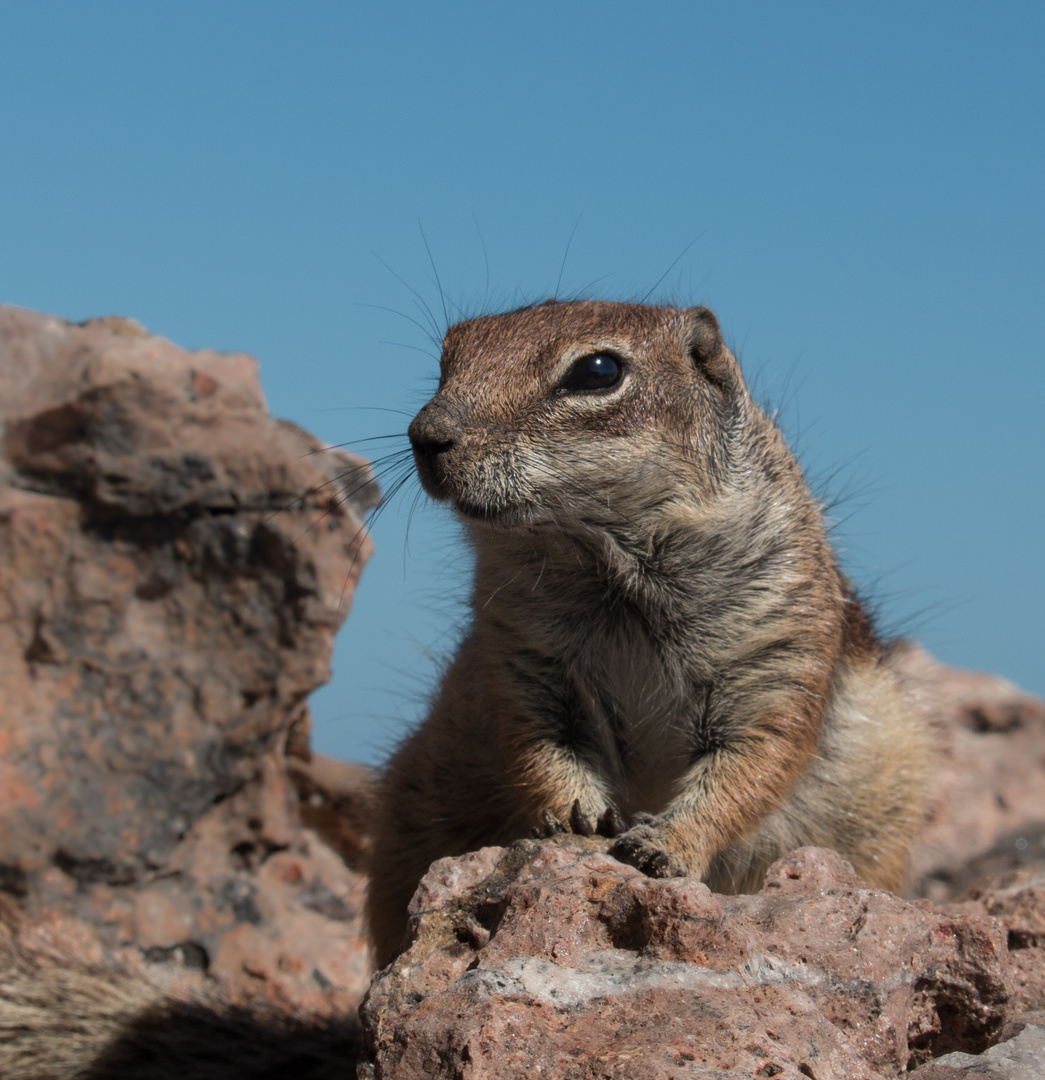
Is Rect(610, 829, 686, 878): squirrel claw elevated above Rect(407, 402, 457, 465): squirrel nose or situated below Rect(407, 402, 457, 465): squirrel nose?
below

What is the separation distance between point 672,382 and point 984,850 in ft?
26.6

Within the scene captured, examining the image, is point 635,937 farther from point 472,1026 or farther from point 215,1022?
point 215,1022

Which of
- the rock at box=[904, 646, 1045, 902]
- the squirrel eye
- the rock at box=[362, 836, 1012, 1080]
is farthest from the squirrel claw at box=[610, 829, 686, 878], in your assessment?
the rock at box=[904, 646, 1045, 902]

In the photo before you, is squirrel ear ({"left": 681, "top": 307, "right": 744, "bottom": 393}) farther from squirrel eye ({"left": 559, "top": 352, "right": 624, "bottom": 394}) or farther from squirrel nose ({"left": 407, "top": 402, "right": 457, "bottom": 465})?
squirrel nose ({"left": 407, "top": 402, "right": 457, "bottom": 465})

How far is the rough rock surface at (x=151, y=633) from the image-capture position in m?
6.84

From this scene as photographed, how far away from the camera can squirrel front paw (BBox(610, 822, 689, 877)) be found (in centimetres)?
378

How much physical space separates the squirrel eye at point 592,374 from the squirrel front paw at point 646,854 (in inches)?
65.3

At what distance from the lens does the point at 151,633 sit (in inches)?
278

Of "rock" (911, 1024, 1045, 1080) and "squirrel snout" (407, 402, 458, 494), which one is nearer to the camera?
"rock" (911, 1024, 1045, 1080)

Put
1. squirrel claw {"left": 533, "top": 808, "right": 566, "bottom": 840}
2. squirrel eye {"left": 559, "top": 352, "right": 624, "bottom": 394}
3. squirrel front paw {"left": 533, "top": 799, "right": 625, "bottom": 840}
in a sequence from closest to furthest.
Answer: squirrel claw {"left": 533, "top": 808, "right": 566, "bottom": 840}
squirrel front paw {"left": 533, "top": 799, "right": 625, "bottom": 840}
squirrel eye {"left": 559, "top": 352, "right": 624, "bottom": 394}

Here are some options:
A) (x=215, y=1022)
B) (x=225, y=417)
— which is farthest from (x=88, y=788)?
(x=225, y=417)

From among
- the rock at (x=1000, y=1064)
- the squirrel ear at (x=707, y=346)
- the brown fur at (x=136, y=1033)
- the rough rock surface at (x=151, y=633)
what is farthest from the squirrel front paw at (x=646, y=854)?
the rough rock surface at (x=151, y=633)

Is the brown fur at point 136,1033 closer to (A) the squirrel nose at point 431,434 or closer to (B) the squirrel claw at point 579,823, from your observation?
(B) the squirrel claw at point 579,823

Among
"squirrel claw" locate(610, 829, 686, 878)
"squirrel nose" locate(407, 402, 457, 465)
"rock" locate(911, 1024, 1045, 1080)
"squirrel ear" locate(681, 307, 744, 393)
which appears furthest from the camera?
"squirrel ear" locate(681, 307, 744, 393)
